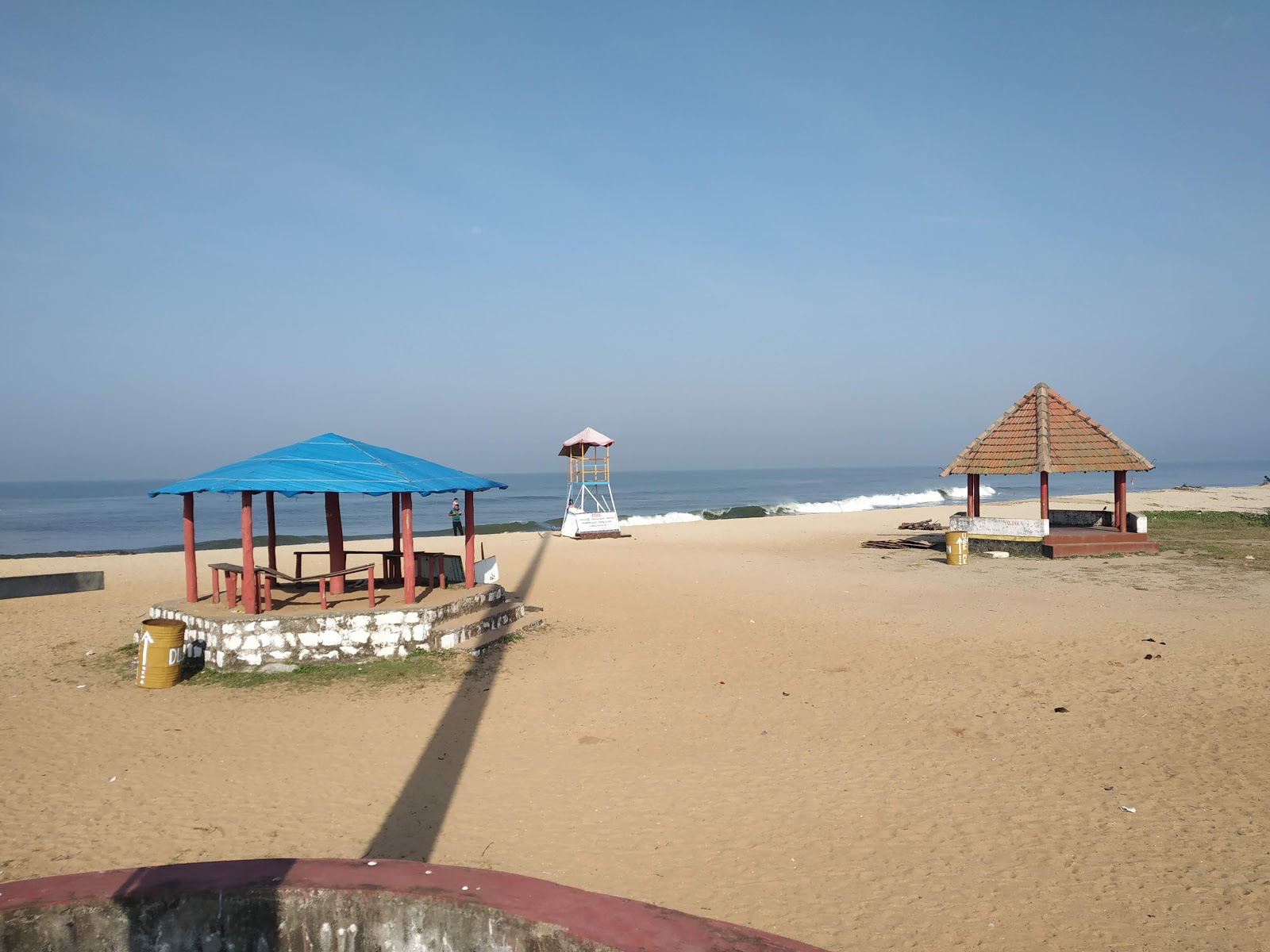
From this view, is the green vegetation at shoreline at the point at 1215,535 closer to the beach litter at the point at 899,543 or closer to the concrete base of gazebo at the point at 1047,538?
the concrete base of gazebo at the point at 1047,538

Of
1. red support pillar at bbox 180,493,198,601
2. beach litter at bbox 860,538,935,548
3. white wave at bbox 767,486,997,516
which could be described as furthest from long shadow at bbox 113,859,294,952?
white wave at bbox 767,486,997,516

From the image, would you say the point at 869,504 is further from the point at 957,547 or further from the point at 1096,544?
the point at 957,547

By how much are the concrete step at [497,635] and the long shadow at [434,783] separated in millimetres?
683

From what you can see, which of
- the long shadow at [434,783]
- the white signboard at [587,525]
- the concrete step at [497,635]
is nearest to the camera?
the long shadow at [434,783]

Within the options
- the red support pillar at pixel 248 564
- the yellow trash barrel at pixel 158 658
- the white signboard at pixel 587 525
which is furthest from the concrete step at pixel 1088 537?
the yellow trash barrel at pixel 158 658

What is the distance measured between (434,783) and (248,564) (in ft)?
14.3

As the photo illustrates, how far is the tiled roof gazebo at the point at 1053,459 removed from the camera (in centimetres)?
1759

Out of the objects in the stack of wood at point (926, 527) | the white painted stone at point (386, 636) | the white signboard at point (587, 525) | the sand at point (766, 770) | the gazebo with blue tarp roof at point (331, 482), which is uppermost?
the gazebo with blue tarp roof at point (331, 482)

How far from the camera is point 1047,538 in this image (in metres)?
17.5

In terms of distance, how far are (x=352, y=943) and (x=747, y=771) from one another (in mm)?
3692

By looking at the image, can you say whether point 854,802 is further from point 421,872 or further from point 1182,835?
point 421,872

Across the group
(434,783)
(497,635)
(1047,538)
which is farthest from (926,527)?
(434,783)

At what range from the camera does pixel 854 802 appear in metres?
5.61

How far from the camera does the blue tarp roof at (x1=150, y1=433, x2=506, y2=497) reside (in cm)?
905
